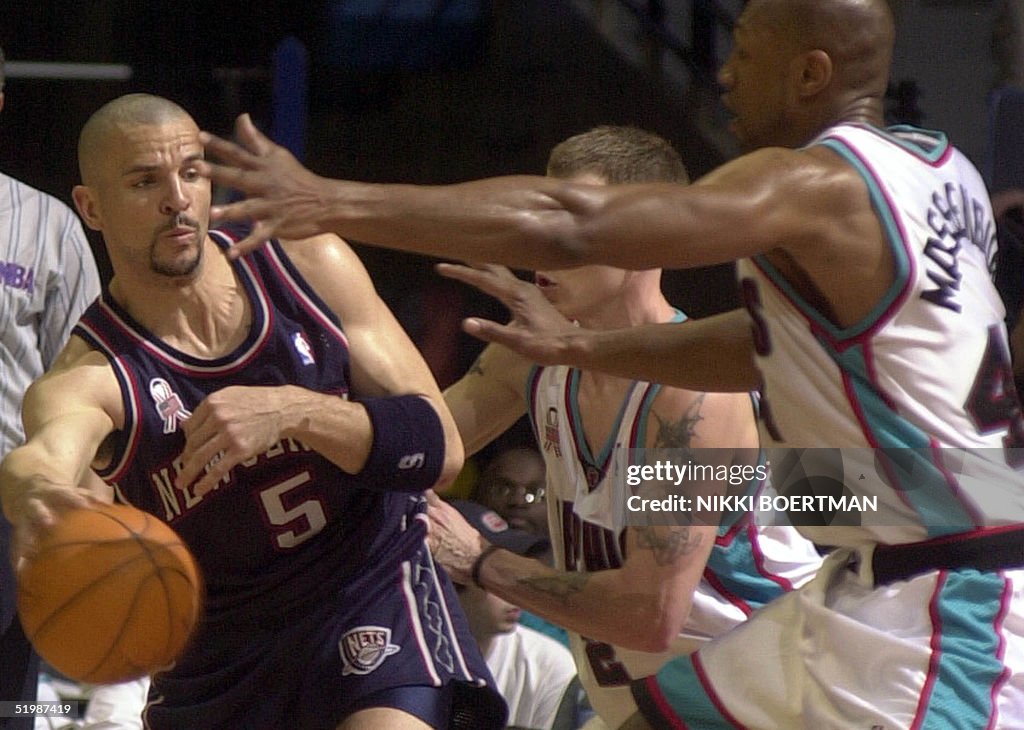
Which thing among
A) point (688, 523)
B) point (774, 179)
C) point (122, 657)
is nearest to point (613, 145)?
point (688, 523)

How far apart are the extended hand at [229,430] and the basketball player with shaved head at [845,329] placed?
47 cm

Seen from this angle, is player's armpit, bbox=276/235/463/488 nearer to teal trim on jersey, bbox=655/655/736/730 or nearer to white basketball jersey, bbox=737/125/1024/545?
teal trim on jersey, bbox=655/655/736/730

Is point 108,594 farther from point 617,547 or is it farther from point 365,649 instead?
point 617,547

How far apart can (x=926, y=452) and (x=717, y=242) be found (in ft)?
1.77

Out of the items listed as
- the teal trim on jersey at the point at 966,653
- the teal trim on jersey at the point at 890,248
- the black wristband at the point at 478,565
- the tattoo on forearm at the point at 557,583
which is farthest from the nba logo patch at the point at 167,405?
the teal trim on jersey at the point at 966,653

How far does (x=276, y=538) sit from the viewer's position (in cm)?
336

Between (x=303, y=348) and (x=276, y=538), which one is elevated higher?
(x=303, y=348)

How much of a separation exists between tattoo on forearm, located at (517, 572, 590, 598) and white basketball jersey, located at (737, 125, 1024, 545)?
72 centimetres

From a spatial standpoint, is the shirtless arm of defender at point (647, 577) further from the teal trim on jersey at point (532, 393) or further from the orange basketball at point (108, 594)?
the orange basketball at point (108, 594)

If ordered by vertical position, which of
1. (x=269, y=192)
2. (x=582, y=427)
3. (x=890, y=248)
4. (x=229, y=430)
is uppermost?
(x=269, y=192)

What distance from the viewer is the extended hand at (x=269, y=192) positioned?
2166 millimetres

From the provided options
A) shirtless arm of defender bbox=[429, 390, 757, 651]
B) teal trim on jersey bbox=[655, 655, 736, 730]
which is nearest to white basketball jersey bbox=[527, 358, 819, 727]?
shirtless arm of defender bbox=[429, 390, 757, 651]

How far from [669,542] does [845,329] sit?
78 cm

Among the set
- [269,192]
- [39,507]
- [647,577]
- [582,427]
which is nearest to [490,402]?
[582,427]
